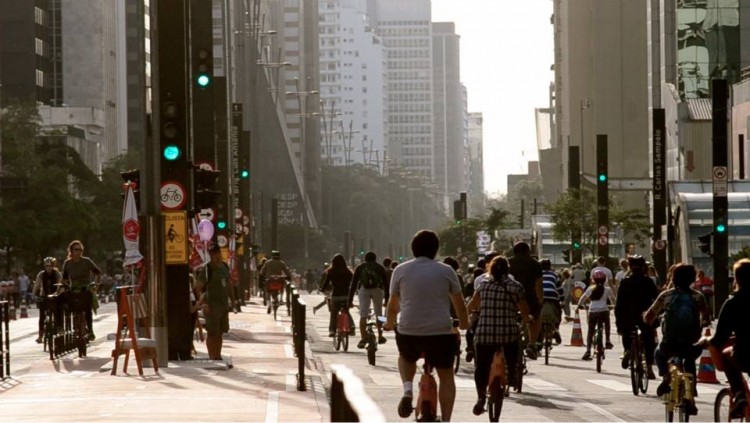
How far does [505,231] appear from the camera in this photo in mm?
137500

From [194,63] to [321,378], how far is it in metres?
11.1

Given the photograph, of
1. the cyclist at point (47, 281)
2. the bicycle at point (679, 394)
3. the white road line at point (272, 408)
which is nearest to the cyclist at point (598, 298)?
the cyclist at point (47, 281)

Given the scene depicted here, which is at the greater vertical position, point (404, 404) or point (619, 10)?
point (619, 10)

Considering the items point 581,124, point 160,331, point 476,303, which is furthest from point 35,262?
point 476,303

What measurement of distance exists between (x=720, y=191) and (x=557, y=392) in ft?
62.0

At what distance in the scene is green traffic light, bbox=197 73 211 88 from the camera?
32.7m

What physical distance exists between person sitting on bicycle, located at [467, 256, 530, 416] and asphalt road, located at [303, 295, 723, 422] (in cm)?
63

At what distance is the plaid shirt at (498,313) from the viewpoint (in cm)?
1944

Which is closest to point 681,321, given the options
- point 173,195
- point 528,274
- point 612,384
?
point 612,384

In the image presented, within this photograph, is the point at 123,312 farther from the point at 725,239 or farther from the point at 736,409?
the point at 725,239

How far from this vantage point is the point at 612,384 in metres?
26.2

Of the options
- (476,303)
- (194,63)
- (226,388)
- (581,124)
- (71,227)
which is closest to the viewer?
(476,303)

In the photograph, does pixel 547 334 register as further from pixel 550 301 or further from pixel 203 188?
pixel 203 188

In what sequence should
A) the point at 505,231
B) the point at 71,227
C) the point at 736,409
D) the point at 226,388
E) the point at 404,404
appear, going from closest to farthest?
1. the point at 736,409
2. the point at 404,404
3. the point at 226,388
4. the point at 71,227
5. the point at 505,231
